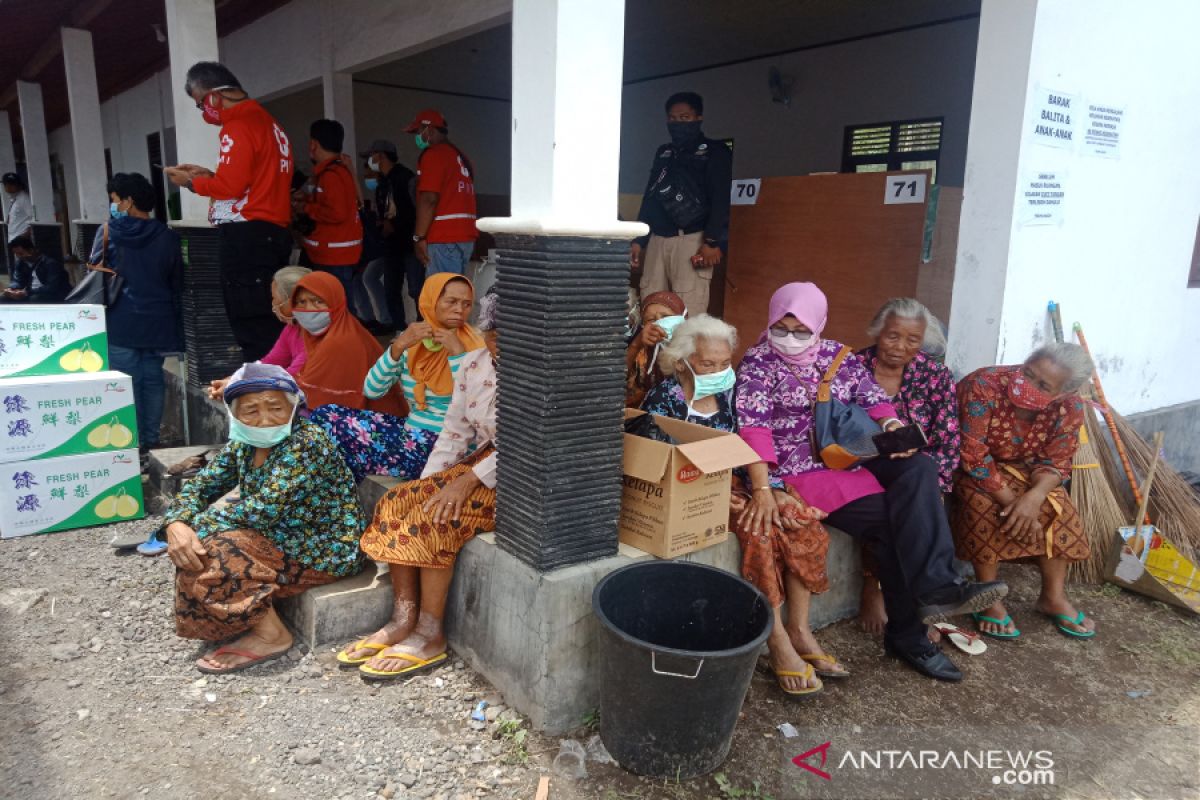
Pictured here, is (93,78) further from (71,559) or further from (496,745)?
(496,745)

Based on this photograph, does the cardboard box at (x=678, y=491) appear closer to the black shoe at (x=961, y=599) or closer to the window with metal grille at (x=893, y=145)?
the black shoe at (x=961, y=599)

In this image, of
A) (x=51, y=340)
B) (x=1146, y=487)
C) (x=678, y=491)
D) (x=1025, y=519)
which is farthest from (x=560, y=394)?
(x=51, y=340)

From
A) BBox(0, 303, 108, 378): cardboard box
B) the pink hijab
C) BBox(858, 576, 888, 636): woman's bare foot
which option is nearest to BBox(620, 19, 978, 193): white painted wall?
the pink hijab

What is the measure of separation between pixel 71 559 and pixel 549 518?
278 cm

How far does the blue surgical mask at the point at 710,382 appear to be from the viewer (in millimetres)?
3053

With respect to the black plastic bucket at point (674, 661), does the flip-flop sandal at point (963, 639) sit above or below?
below

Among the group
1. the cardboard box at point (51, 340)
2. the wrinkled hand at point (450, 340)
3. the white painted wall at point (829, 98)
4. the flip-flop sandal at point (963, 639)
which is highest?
the white painted wall at point (829, 98)

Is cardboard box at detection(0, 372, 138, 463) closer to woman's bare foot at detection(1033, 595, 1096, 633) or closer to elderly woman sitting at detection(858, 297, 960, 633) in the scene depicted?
elderly woman sitting at detection(858, 297, 960, 633)

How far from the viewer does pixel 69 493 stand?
164 inches

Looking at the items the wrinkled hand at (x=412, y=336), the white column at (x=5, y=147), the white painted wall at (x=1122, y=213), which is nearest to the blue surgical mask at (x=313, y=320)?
the wrinkled hand at (x=412, y=336)

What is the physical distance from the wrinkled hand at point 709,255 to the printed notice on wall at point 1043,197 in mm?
1867

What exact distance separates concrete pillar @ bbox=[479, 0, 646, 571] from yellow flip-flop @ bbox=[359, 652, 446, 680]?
0.63 meters

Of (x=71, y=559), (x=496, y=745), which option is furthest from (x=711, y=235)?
(x=71, y=559)

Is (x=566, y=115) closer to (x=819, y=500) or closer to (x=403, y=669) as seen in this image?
(x=819, y=500)
